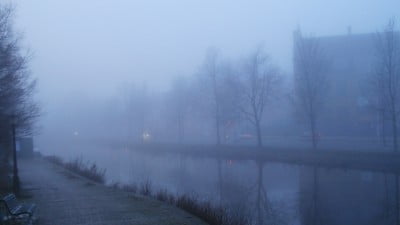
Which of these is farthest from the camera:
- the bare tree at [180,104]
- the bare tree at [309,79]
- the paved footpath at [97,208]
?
the bare tree at [180,104]

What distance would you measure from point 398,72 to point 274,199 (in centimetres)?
1732

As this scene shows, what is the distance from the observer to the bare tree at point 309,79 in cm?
3539

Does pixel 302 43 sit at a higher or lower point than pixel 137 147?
higher

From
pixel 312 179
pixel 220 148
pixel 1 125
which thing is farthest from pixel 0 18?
pixel 220 148

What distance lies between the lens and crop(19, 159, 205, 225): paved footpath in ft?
37.9

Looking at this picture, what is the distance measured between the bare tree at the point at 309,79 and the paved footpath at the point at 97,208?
21148mm

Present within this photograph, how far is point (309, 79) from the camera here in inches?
1396

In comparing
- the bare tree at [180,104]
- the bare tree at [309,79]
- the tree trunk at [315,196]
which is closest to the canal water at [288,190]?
the tree trunk at [315,196]

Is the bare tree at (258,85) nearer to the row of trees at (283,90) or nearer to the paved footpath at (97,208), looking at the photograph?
the row of trees at (283,90)

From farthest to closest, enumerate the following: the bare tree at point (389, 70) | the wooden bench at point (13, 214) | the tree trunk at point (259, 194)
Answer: the bare tree at point (389, 70) < the tree trunk at point (259, 194) < the wooden bench at point (13, 214)

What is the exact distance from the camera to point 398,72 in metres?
30.9

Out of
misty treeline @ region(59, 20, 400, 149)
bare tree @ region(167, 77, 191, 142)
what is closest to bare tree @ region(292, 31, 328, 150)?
misty treeline @ region(59, 20, 400, 149)

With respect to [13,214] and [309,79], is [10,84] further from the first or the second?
[309,79]

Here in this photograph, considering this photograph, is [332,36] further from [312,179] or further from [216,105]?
[312,179]
